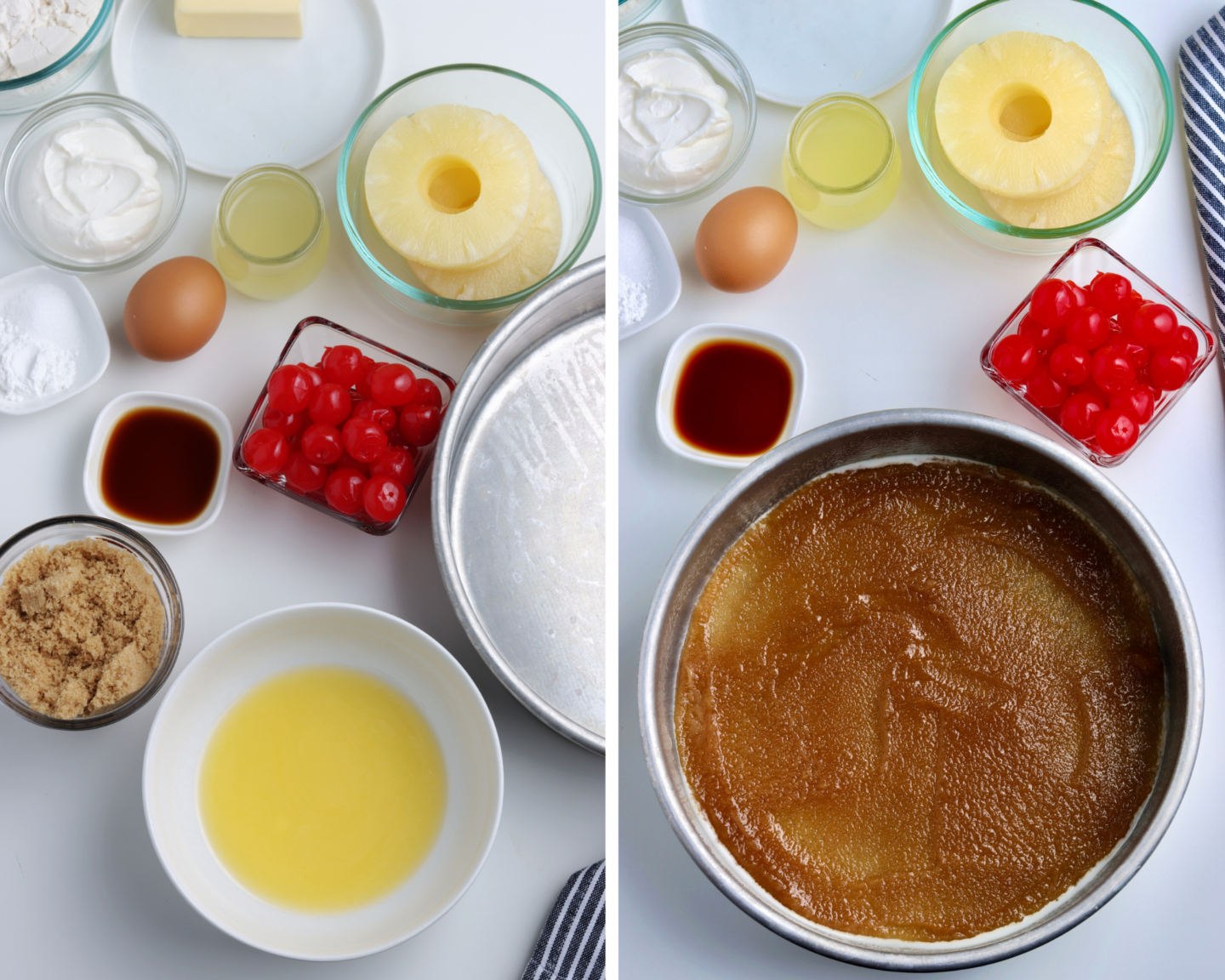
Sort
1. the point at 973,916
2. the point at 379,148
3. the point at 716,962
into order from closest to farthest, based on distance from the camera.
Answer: the point at 973,916
the point at 716,962
the point at 379,148

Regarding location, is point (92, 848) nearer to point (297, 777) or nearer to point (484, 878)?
point (297, 777)

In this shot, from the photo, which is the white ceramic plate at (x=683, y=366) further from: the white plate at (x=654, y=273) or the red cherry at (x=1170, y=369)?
the red cherry at (x=1170, y=369)

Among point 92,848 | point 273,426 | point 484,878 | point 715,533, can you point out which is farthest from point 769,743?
point 92,848

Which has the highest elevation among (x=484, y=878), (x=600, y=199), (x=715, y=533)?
(x=600, y=199)

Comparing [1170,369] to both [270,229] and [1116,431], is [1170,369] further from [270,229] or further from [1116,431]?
[270,229]

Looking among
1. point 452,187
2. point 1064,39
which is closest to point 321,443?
point 452,187

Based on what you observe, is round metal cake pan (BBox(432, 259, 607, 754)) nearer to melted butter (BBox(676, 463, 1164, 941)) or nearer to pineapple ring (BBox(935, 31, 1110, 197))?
melted butter (BBox(676, 463, 1164, 941))

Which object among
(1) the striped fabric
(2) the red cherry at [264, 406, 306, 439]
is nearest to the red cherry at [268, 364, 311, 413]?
(2) the red cherry at [264, 406, 306, 439]
